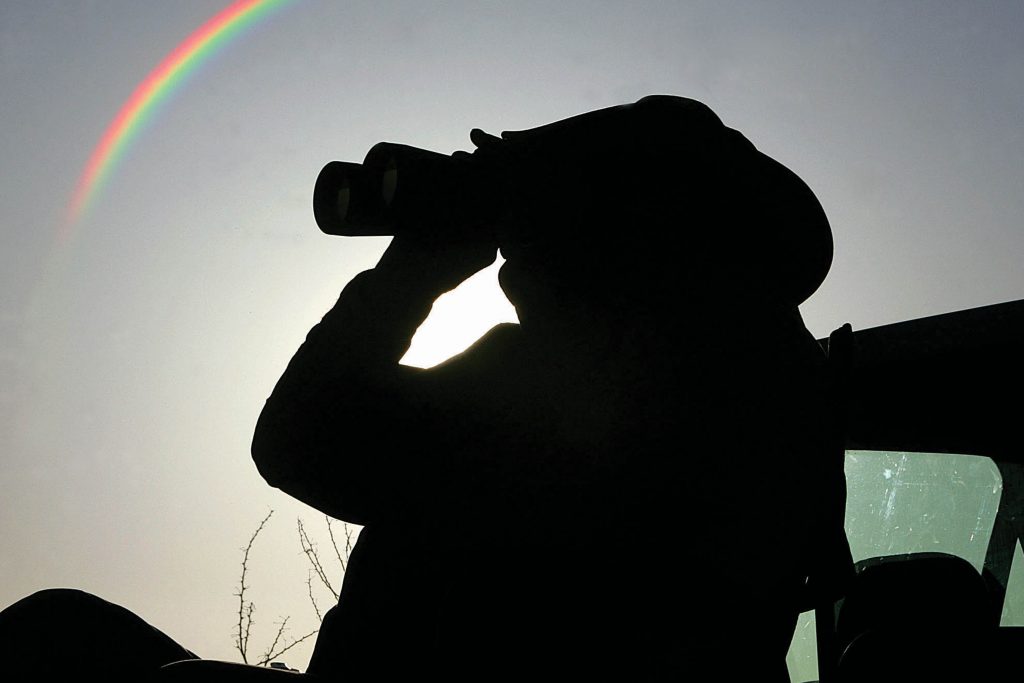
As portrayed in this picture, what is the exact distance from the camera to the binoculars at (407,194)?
1.31m

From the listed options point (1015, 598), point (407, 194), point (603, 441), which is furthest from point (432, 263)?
point (1015, 598)

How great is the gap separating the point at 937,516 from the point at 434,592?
1297mm

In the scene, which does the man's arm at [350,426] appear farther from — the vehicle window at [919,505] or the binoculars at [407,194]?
the vehicle window at [919,505]

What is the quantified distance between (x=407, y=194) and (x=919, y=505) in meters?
1.30

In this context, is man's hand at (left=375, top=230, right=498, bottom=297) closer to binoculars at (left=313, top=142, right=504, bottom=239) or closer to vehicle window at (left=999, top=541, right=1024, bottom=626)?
binoculars at (left=313, top=142, right=504, bottom=239)

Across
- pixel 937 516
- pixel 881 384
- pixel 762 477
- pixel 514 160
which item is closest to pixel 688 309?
pixel 762 477

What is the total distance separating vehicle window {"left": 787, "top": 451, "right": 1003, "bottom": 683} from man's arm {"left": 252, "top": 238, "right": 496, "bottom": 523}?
1.17 metres

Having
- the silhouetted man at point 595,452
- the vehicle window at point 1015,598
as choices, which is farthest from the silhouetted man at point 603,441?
the vehicle window at point 1015,598

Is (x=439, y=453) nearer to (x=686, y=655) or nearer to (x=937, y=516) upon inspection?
(x=686, y=655)

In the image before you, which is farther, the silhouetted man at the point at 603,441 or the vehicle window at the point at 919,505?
the vehicle window at the point at 919,505

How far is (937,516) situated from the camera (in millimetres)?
1988

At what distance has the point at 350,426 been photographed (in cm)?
123

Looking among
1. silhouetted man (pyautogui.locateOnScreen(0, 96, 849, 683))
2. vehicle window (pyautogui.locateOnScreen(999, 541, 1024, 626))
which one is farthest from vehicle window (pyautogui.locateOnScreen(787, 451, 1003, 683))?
silhouetted man (pyautogui.locateOnScreen(0, 96, 849, 683))

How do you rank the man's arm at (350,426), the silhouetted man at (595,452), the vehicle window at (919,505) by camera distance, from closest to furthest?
the silhouetted man at (595,452) < the man's arm at (350,426) < the vehicle window at (919,505)
